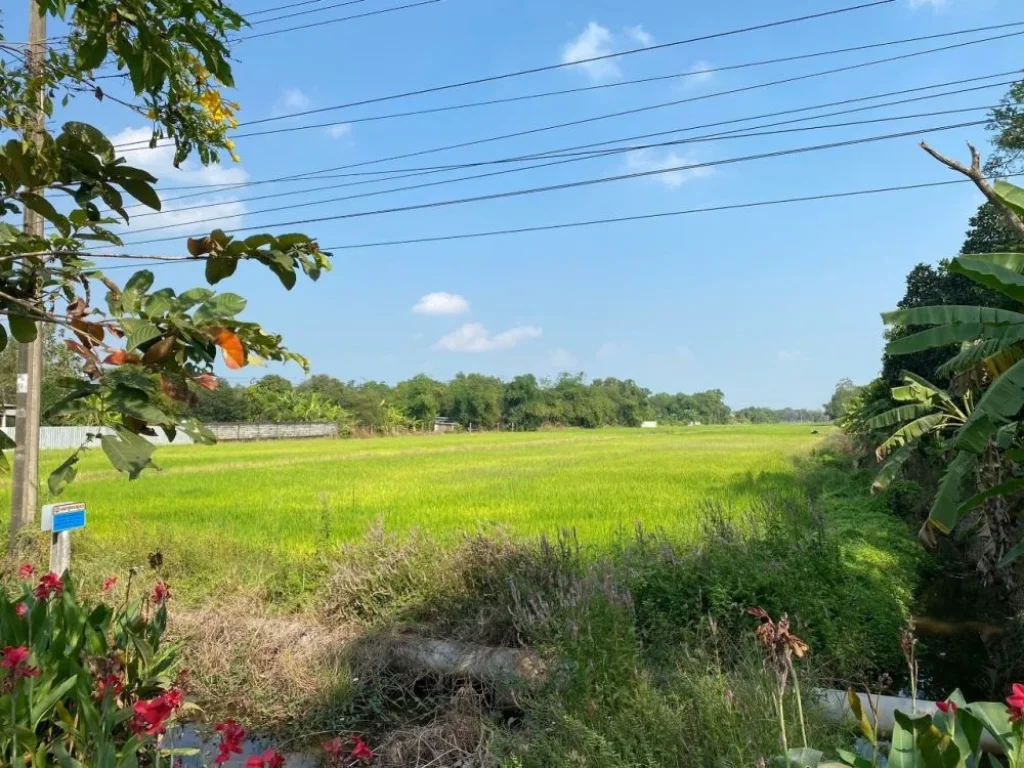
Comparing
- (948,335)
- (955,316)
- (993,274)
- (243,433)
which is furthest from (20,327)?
(243,433)

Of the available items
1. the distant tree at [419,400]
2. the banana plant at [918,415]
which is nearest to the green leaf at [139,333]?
the banana plant at [918,415]

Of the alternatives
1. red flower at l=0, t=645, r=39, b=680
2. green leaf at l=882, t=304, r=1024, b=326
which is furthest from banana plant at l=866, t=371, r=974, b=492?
red flower at l=0, t=645, r=39, b=680

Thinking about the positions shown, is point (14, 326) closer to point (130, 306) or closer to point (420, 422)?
point (130, 306)

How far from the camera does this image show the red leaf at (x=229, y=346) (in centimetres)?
156

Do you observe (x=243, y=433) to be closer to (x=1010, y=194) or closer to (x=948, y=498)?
(x=948, y=498)

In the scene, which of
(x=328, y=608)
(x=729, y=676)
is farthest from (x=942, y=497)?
(x=328, y=608)

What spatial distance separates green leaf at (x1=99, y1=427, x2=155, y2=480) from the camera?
1446 millimetres

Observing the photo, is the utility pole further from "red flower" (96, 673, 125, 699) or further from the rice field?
"red flower" (96, 673, 125, 699)

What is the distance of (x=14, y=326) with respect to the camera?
169 cm

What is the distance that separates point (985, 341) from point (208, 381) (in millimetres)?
5941

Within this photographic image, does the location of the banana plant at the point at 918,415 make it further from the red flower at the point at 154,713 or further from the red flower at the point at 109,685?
the red flower at the point at 154,713

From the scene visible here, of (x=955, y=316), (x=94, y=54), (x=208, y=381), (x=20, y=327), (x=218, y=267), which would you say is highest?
(x=94, y=54)

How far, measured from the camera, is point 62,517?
16.3 feet

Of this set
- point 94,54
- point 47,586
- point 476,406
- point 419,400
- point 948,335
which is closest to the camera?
point 94,54
